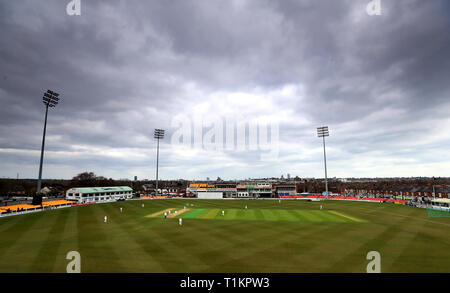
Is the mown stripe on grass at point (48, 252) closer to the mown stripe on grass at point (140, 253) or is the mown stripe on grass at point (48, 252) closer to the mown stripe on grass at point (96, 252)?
the mown stripe on grass at point (96, 252)

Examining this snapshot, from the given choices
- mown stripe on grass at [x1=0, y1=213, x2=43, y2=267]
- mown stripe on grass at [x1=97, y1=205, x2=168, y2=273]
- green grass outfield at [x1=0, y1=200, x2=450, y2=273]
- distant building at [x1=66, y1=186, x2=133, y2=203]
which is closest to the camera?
mown stripe on grass at [x1=97, y1=205, x2=168, y2=273]

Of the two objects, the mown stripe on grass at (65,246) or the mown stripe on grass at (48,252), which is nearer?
the mown stripe on grass at (48,252)

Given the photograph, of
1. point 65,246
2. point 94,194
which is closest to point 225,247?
point 65,246

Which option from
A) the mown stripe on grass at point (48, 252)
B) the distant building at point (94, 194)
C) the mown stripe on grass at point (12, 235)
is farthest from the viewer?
the distant building at point (94, 194)

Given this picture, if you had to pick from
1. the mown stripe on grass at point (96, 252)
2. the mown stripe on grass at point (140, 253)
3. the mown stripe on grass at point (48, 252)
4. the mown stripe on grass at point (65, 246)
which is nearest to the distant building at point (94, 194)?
the mown stripe on grass at point (65, 246)

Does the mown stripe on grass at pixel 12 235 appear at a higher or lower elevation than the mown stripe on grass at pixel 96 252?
lower

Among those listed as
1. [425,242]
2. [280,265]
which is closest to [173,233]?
[280,265]

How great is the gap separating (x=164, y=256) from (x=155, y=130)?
257 feet

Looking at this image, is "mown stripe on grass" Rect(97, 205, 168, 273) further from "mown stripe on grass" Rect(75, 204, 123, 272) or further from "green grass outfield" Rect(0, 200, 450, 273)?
"mown stripe on grass" Rect(75, 204, 123, 272)

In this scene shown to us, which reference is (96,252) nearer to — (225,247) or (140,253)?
(140,253)

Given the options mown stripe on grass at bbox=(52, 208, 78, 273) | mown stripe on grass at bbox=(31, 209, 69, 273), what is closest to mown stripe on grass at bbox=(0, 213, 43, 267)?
mown stripe on grass at bbox=(31, 209, 69, 273)

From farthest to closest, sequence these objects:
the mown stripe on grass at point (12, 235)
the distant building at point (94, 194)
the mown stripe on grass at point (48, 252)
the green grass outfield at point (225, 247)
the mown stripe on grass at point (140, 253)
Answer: the distant building at point (94, 194) < the mown stripe on grass at point (12, 235) < the green grass outfield at point (225, 247) < the mown stripe on grass at point (48, 252) < the mown stripe on grass at point (140, 253)

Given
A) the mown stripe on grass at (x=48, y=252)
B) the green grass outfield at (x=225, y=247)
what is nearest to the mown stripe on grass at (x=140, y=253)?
the green grass outfield at (x=225, y=247)

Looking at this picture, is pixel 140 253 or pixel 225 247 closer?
pixel 140 253
